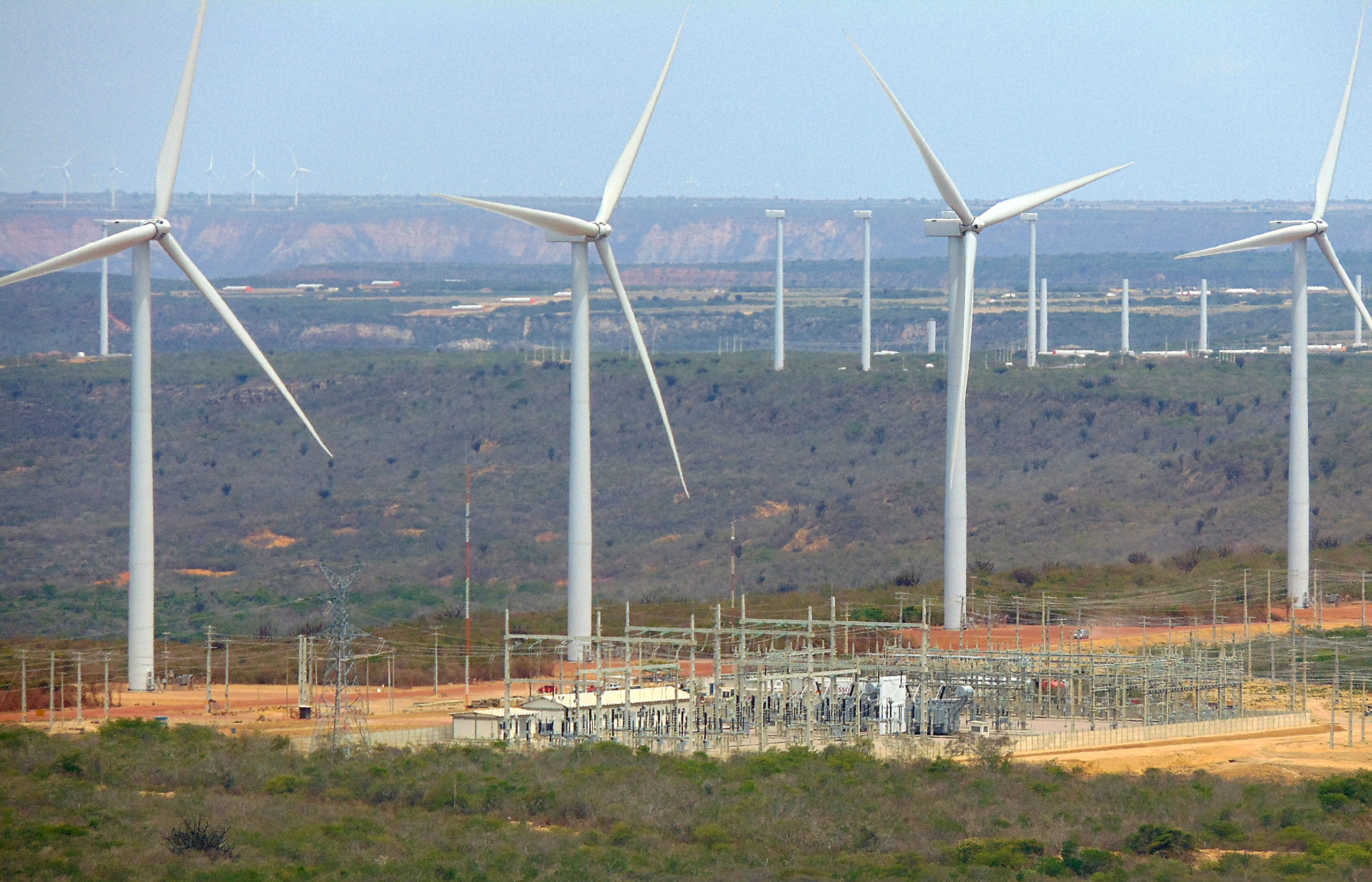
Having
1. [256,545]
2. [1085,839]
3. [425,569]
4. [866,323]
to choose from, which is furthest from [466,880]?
[866,323]

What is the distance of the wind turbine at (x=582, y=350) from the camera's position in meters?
60.5

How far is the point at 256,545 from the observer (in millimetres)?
117062

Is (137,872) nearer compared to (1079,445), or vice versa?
(137,872)

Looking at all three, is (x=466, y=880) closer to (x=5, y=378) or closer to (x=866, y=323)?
(x=866, y=323)

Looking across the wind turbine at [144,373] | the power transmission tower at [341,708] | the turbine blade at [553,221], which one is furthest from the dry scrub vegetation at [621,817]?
the turbine blade at [553,221]

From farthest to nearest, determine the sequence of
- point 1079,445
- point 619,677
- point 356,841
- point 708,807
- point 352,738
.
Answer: point 1079,445 < point 619,677 < point 352,738 < point 708,807 < point 356,841

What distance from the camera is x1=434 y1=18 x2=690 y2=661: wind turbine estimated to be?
198 ft

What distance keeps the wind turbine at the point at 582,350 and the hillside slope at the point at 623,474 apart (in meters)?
28.7

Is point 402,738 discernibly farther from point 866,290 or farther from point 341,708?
point 866,290

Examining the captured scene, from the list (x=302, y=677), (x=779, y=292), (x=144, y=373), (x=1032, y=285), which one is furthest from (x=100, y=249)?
(x=1032, y=285)

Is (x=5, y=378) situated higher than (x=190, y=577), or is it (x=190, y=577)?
(x=5, y=378)

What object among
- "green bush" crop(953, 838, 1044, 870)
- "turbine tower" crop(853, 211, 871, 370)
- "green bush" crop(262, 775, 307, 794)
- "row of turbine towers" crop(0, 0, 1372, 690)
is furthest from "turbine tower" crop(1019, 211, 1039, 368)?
"green bush" crop(953, 838, 1044, 870)

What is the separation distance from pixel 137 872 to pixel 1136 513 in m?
86.6

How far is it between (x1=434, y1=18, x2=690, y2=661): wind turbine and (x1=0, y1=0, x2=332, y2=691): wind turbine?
8.73 meters
